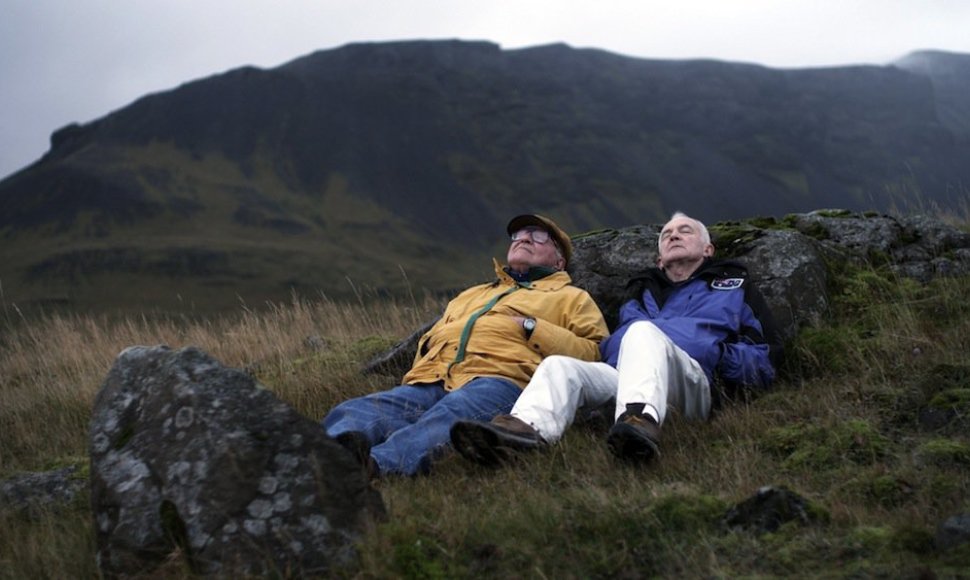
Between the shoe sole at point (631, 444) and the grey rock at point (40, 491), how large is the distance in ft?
10.6

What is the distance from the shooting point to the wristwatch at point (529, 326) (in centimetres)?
606

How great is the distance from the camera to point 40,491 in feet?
18.3

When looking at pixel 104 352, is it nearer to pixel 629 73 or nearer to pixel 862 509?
pixel 862 509

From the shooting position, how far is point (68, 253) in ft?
323

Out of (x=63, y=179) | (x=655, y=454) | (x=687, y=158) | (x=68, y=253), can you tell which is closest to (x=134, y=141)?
(x=63, y=179)

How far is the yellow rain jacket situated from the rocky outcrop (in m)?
1.11

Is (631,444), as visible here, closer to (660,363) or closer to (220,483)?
(660,363)

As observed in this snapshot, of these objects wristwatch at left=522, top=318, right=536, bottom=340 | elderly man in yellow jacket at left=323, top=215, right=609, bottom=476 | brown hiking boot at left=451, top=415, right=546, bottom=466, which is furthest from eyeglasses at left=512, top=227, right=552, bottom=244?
brown hiking boot at left=451, top=415, right=546, bottom=466

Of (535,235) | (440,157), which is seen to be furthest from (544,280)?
(440,157)

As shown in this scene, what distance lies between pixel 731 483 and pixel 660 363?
867 millimetres

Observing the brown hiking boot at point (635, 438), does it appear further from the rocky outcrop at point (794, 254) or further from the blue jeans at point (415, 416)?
the rocky outcrop at point (794, 254)

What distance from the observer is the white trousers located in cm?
495

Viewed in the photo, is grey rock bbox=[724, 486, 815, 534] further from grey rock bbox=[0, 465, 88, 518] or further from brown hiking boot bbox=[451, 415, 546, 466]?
grey rock bbox=[0, 465, 88, 518]

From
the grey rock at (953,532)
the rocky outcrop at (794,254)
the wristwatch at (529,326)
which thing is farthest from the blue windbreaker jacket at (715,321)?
the grey rock at (953,532)
